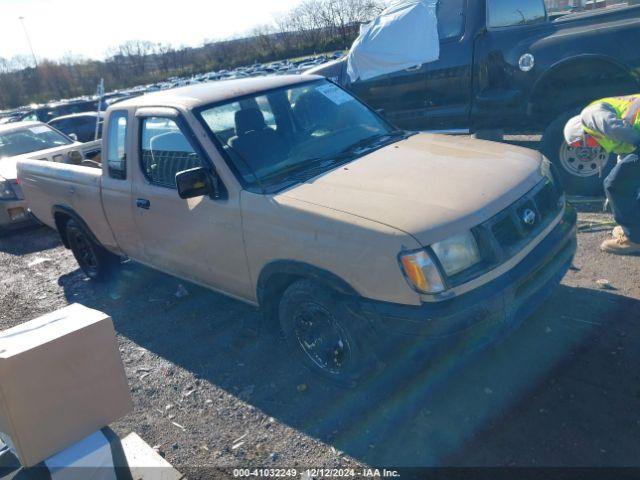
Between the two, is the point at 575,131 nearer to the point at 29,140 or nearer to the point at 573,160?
the point at 573,160

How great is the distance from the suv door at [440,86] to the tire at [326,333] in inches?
150

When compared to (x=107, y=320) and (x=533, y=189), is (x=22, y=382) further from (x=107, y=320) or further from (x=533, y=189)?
(x=533, y=189)

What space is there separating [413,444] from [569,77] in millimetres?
4408

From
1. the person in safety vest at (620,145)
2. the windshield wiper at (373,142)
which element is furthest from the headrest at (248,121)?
the person in safety vest at (620,145)

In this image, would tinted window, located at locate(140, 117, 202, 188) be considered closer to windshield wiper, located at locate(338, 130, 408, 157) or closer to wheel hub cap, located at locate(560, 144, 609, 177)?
windshield wiper, located at locate(338, 130, 408, 157)

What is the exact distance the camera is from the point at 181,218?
4.09 metres

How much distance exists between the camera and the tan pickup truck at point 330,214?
292cm

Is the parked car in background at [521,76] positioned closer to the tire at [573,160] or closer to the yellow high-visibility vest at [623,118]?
the tire at [573,160]

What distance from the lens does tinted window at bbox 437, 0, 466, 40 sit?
21.9ft

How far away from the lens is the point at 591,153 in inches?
222

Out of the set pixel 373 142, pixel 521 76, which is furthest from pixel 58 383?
pixel 521 76

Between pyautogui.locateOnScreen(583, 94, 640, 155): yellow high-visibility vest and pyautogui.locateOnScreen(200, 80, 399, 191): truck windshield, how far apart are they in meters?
1.67

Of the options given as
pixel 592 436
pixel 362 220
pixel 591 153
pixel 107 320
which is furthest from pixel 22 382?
pixel 591 153

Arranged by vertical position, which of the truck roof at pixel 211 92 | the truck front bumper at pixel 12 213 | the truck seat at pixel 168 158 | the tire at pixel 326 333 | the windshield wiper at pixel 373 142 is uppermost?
the truck roof at pixel 211 92
